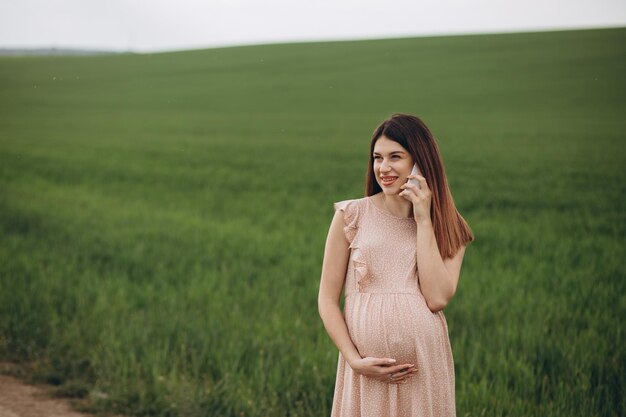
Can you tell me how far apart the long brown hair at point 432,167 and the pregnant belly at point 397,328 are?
8.1 inches

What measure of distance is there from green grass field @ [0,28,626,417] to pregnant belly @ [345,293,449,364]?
160 cm

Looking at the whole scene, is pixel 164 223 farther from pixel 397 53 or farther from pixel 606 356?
pixel 397 53

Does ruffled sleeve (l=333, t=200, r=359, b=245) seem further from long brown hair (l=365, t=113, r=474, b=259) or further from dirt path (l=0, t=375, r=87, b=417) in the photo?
dirt path (l=0, t=375, r=87, b=417)

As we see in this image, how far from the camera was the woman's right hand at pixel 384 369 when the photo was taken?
86.0 inches

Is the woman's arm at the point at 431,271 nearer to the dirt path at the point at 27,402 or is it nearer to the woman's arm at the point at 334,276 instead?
the woman's arm at the point at 334,276

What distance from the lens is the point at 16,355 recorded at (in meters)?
4.91

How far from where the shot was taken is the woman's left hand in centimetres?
220

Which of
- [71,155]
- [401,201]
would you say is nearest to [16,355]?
[401,201]

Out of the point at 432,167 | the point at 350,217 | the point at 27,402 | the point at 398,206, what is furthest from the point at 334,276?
the point at 27,402

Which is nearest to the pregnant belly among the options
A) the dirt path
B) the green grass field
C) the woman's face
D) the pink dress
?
the pink dress

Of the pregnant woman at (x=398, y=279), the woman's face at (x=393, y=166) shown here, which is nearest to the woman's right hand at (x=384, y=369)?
the pregnant woman at (x=398, y=279)

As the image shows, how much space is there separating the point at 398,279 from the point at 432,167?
36 cm

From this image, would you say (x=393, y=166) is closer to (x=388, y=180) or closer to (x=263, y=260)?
(x=388, y=180)

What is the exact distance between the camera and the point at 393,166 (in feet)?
7.47
